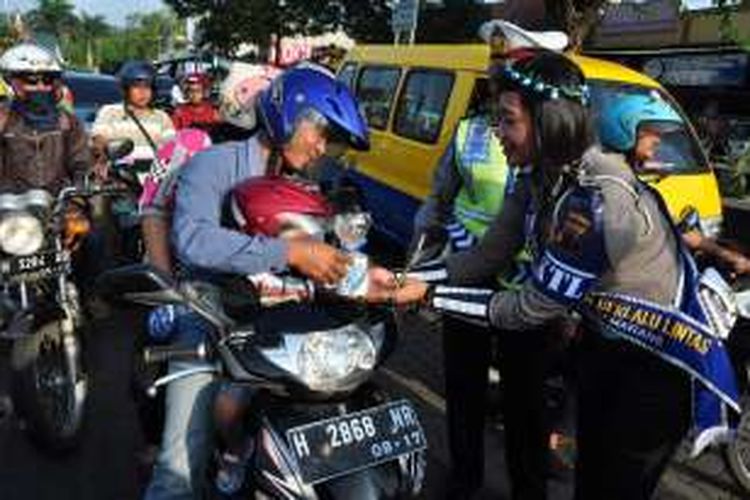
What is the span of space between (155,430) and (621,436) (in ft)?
4.91

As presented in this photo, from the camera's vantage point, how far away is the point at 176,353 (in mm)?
2865

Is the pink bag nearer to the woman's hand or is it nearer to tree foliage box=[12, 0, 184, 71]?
the woman's hand

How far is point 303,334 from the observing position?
107 inches

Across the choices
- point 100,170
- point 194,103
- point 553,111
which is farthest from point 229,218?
point 194,103

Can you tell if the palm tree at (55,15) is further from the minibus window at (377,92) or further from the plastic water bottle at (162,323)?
the plastic water bottle at (162,323)

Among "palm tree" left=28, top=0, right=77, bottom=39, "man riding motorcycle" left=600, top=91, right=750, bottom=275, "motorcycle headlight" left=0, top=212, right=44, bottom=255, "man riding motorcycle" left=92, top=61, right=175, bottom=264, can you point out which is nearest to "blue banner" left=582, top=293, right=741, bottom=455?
"man riding motorcycle" left=600, top=91, right=750, bottom=275

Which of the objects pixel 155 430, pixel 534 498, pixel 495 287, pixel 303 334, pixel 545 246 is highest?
pixel 545 246

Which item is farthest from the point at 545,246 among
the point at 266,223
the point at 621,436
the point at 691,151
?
the point at 691,151

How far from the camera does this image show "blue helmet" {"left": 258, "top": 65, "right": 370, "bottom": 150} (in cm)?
288

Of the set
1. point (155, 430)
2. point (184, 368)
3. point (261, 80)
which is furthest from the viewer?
point (261, 80)

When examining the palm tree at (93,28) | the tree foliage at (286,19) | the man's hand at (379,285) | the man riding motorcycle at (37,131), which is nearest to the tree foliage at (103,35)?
the palm tree at (93,28)

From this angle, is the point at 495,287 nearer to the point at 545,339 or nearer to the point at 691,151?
the point at 545,339

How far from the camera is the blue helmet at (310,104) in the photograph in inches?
113

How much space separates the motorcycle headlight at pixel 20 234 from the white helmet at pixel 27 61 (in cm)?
132
